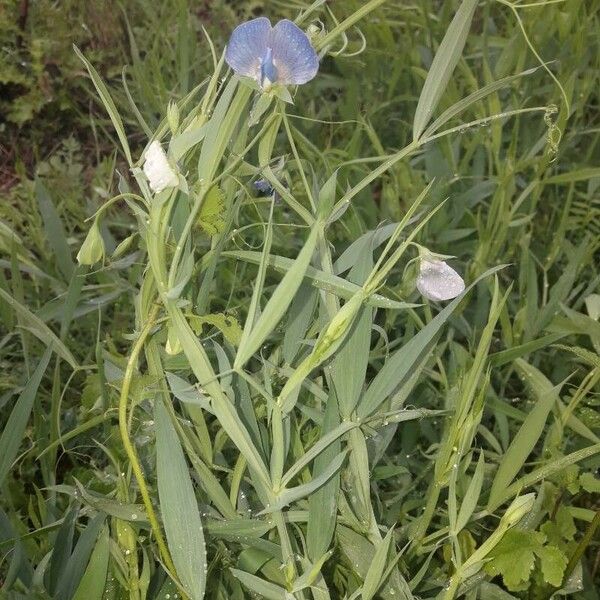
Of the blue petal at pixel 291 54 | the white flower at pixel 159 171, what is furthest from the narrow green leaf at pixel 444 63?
the white flower at pixel 159 171

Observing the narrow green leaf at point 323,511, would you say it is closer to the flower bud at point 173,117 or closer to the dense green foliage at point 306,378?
the dense green foliage at point 306,378

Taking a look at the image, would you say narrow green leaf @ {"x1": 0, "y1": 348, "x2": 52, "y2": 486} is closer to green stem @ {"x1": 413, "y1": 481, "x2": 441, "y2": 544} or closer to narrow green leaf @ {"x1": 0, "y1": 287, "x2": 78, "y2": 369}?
narrow green leaf @ {"x1": 0, "y1": 287, "x2": 78, "y2": 369}

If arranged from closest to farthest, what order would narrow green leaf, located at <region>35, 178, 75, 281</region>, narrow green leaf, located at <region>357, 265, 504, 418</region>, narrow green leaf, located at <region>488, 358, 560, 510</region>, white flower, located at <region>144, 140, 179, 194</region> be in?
white flower, located at <region>144, 140, 179, 194</region>
narrow green leaf, located at <region>357, 265, 504, 418</region>
narrow green leaf, located at <region>488, 358, 560, 510</region>
narrow green leaf, located at <region>35, 178, 75, 281</region>

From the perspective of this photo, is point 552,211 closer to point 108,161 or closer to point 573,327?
point 573,327

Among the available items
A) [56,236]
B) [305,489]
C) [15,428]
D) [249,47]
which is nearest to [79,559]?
[15,428]

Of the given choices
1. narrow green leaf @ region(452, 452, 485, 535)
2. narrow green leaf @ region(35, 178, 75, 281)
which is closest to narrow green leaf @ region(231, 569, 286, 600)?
narrow green leaf @ region(452, 452, 485, 535)

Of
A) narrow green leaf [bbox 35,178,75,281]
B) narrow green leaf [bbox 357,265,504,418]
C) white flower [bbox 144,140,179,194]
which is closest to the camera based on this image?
white flower [bbox 144,140,179,194]

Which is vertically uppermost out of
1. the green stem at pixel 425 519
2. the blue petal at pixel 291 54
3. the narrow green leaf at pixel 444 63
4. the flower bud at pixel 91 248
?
the blue petal at pixel 291 54
